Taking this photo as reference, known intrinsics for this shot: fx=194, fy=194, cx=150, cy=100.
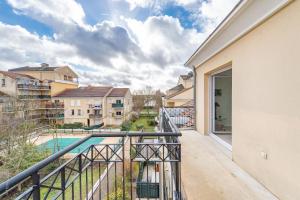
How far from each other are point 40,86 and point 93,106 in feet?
30.1

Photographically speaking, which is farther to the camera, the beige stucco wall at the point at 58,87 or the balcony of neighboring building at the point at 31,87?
the beige stucco wall at the point at 58,87

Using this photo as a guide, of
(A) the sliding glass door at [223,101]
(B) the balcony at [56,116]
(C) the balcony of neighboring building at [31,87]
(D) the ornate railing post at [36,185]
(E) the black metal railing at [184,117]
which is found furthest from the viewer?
(B) the balcony at [56,116]

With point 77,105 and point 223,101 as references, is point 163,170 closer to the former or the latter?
point 223,101

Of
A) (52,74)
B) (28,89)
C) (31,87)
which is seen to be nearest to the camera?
(28,89)

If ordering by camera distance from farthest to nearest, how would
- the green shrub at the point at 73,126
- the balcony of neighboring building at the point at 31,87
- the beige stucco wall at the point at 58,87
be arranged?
the beige stucco wall at the point at 58,87 < the green shrub at the point at 73,126 < the balcony of neighboring building at the point at 31,87

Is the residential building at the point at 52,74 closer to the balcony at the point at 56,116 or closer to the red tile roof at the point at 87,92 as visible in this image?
the red tile roof at the point at 87,92

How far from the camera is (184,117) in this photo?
901 centimetres

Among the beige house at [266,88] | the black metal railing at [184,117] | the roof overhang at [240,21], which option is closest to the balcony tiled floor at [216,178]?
the beige house at [266,88]

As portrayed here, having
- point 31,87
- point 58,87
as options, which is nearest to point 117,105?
point 58,87

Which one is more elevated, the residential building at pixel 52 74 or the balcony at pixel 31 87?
the residential building at pixel 52 74

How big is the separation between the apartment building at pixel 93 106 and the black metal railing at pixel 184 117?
22.1 m

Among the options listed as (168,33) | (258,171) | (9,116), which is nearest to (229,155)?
(258,171)

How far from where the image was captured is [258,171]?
3.31 meters

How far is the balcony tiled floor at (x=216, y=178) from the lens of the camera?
2.89 meters
